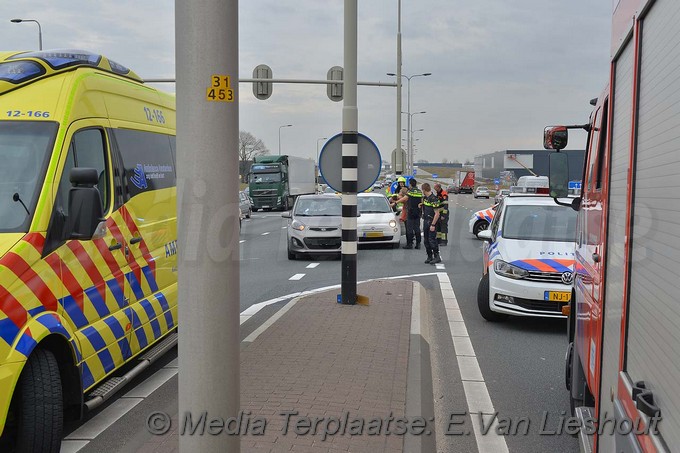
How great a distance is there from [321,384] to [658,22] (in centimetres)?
431

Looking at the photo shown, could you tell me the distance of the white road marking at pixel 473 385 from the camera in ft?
17.0

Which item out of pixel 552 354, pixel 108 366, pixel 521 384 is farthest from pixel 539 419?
pixel 108 366

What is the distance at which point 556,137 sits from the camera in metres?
5.78

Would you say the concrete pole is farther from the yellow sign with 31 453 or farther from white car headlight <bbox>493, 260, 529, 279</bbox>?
the yellow sign with 31 453

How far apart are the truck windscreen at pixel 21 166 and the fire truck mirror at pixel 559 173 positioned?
379 centimetres

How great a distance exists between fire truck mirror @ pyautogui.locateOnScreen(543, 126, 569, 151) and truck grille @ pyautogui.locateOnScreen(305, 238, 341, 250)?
1209 centimetres

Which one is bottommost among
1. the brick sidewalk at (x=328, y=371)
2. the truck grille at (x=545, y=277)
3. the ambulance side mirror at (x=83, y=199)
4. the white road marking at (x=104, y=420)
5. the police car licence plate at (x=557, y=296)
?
the white road marking at (x=104, y=420)

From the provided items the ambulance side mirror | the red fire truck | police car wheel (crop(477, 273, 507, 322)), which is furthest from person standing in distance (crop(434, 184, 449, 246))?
the red fire truck

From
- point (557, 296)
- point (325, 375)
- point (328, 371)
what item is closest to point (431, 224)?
point (557, 296)

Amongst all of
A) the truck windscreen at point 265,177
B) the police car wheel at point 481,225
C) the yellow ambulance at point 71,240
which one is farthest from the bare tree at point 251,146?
the yellow ambulance at point 71,240

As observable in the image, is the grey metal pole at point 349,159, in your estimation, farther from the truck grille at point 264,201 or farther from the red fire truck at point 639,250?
the truck grille at point 264,201

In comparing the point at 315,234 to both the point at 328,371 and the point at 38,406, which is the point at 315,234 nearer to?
the point at 328,371

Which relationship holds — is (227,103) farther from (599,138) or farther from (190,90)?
(599,138)

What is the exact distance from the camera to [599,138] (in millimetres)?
4613
